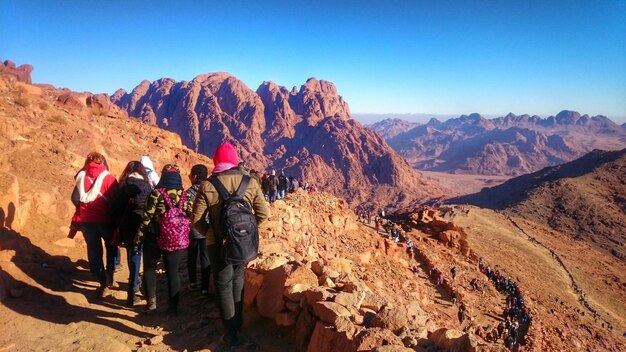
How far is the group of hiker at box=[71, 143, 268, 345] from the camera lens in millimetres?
3465

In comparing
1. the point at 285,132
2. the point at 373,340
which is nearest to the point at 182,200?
the point at 373,340

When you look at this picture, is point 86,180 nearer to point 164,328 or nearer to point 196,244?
point 196,244

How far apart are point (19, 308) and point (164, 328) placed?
187cm

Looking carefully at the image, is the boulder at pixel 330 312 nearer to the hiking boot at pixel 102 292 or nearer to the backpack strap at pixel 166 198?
the backpack strap at pixel 166 198

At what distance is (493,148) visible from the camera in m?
143

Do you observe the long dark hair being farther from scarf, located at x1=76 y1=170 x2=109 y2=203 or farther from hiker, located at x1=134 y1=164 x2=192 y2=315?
hiker, located at x1=134 y1=164 x2=192 y2=315

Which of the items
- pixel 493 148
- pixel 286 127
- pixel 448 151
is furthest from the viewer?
pixel 448 151

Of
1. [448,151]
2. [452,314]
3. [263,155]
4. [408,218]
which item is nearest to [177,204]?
[452,314]

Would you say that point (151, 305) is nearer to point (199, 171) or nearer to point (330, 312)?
point (199, 171)

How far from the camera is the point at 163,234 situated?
13.5ft

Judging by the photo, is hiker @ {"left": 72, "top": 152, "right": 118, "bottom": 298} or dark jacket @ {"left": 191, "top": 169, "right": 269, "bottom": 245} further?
hiker @ {"left": 72, "top": 152, "right": 118, "bottom": 298}

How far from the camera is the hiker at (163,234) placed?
414cm

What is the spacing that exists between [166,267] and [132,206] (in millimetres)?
912

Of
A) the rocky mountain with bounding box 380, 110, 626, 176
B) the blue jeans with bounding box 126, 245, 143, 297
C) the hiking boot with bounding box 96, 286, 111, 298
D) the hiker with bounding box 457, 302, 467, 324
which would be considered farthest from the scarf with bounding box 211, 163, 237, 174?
the rocky mountain with bounding box 380, 110, 626, 176
